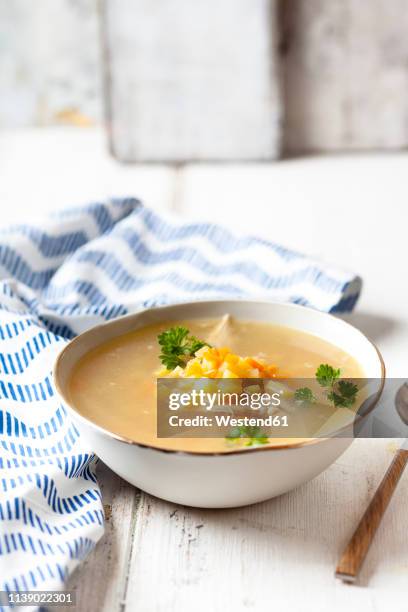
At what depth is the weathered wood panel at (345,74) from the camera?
2568mm

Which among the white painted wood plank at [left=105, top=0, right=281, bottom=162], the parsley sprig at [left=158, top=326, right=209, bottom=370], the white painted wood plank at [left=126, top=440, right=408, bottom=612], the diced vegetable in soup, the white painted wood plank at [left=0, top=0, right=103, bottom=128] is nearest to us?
the white painted wood plank at [left=126, top=440, right=408, bottom=612]

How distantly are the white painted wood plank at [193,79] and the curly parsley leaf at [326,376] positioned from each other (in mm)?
1598

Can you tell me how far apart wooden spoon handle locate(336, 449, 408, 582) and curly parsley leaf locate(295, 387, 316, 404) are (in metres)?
0.13

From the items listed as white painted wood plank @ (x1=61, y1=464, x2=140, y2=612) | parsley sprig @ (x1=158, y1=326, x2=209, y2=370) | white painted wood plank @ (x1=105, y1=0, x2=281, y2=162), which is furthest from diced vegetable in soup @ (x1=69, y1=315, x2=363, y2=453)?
white painted wood plank @ (x1=105, y1=0, x2=281, y2=162)

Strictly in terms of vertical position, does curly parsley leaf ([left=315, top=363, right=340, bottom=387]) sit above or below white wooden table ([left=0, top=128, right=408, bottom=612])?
above

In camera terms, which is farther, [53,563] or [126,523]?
[126,523]

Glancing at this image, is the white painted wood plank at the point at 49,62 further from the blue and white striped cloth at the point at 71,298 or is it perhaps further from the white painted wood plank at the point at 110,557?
the white painted wood plank at the point at 110,557

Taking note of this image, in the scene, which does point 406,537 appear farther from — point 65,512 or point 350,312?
point 350,312

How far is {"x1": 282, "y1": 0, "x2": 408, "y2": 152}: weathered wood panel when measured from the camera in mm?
2568

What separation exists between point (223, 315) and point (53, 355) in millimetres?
261

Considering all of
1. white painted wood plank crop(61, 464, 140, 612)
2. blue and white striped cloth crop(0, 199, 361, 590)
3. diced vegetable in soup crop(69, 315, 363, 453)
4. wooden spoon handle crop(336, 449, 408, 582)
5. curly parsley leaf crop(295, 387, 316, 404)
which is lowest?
white painted wood plank crop(61, 464, 140, 612)

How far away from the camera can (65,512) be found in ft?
3.40

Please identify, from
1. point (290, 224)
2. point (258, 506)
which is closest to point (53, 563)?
point (258, 506)

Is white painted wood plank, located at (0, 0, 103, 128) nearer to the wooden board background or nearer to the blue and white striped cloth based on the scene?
the wooden board background
